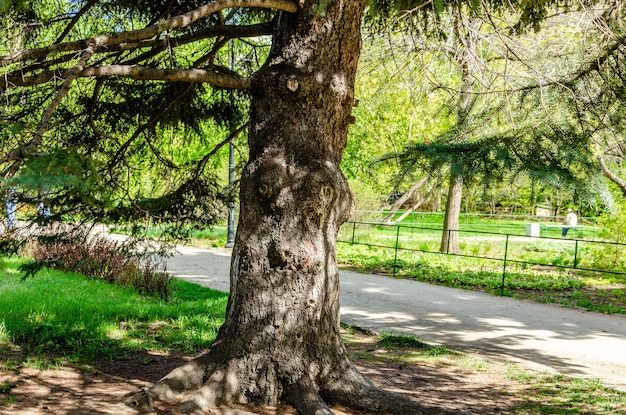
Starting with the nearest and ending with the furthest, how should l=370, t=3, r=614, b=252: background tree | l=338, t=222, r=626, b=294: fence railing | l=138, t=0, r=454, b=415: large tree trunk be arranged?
l=138, t=0, r=454, b=415: large tree trunk < l=370, t=3, r=614, b=252: background tree < l=338, t=222, r=626, b=294: fence railing

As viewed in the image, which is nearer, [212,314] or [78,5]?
[78,5]

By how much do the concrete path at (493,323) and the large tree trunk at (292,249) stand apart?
3.30 metres

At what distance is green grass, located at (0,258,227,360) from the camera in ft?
21.1

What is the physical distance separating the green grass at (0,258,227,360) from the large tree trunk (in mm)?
2187

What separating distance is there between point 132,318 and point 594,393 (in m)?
5.59

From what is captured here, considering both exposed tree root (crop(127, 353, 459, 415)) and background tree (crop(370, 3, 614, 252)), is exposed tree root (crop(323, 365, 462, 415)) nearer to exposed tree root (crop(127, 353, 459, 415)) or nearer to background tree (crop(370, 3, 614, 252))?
exposed tree root (crop(127, 353, 459, 415))

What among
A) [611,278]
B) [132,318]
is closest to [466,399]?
[132,318]

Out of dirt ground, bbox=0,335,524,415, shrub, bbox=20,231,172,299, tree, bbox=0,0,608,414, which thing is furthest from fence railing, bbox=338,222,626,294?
tree, bbox=0,0,608,414

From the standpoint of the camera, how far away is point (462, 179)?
19.0ft

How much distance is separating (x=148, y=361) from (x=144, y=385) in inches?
35.1

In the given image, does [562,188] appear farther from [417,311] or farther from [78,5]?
[78,5]

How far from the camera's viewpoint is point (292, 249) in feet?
14.9

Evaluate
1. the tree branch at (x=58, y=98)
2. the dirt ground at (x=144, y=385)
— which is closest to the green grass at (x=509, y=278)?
the dirt ground at (x=144, y=385)

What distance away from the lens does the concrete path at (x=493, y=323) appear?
7.19 metres
